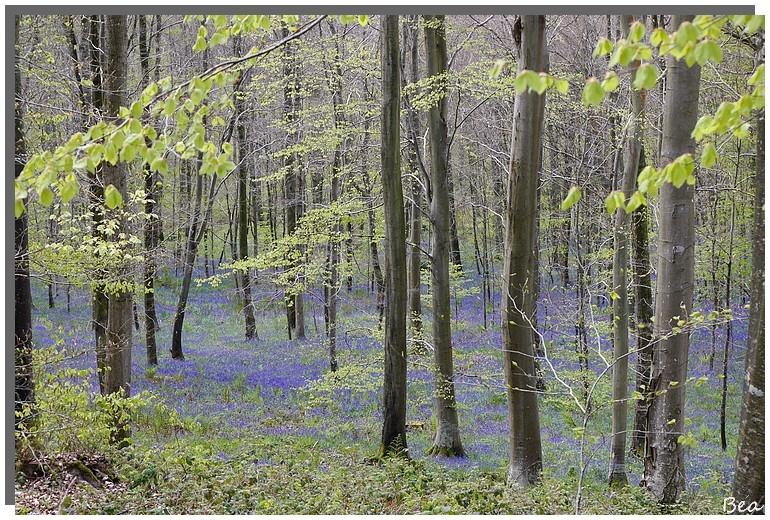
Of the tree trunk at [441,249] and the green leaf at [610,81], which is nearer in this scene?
the green leaf at [610,81]

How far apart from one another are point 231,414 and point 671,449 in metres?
7.39

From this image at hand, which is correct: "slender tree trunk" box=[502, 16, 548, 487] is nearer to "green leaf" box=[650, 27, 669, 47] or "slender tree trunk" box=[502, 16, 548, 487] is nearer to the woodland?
the woodland

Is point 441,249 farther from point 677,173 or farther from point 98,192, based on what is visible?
point 677,173

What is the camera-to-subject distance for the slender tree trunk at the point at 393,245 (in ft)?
23.0

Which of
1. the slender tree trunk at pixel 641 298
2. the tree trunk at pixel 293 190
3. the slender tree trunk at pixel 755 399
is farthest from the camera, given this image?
the tree trunk at pixel 293 190

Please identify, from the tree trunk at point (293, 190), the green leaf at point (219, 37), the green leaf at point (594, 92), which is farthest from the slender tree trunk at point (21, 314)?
the tree trunk at point (293, 190)

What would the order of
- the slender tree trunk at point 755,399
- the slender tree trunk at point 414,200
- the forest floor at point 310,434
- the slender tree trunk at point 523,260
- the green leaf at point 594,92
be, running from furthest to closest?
the slender tree trunk at point 414,200 < the slender tree trunk at point 523,260 < the forest floor at point 310,434 < the slender tree trunk at point 755,399 < the green leaf at point 594,92

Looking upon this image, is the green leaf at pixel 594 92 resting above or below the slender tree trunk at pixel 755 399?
above

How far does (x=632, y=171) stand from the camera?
7434 mm

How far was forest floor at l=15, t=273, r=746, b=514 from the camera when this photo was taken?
4.86m

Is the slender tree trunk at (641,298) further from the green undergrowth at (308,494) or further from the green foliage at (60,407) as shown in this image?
the green foliage at (60,407)

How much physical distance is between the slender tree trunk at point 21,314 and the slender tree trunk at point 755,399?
5073mm

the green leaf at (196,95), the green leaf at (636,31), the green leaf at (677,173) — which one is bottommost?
the green leaf at (677,173)

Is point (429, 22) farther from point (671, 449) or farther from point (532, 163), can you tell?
point (671, 449)
